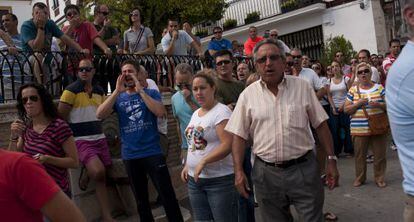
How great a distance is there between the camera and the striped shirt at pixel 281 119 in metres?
3.30

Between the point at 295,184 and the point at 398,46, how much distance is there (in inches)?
288

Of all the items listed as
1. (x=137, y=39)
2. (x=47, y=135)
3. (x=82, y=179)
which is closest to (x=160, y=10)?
(x=137, y=39)

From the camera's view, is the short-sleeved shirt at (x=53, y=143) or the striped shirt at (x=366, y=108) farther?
the striped shirt at (x=366, y=108)

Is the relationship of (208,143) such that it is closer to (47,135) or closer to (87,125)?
(47,135)

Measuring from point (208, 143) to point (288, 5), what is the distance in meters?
16.8

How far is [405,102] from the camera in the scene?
2.31 meters

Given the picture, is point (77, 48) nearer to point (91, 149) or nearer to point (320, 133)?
point (91, 149)

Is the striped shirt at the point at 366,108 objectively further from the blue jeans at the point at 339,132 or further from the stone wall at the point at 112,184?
the stone wall at the point at 112,184

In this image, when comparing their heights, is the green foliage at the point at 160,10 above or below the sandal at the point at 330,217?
above

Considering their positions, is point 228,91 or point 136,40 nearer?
point 228,91

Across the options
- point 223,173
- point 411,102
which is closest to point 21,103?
point 223,173

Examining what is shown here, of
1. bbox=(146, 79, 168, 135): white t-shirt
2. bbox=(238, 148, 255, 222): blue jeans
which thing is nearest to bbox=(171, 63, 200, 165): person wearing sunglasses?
bbox=(146, 79, 168, 135): white t-shirt

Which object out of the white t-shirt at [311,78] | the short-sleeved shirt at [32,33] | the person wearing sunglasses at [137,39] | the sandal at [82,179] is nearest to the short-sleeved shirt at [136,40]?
the person wearing sunglasses at [137,39]

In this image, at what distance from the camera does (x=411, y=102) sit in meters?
2.28
